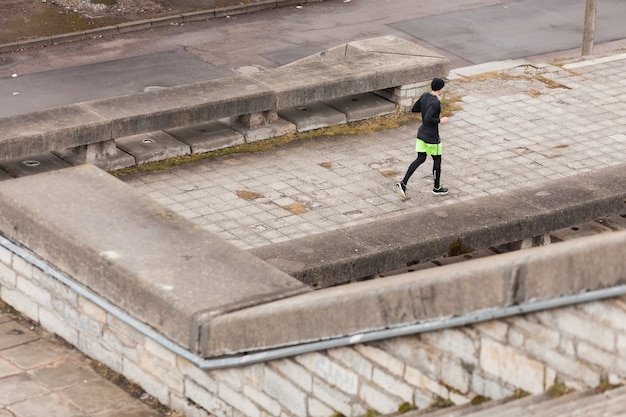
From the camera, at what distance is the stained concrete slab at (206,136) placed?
49.9 ft

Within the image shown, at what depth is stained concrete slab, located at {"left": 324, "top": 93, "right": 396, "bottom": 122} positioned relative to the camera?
16.5 meters

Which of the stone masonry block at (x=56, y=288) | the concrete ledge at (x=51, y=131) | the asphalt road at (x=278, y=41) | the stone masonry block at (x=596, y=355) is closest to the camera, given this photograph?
the stone masonry block at (x=596, y=355)

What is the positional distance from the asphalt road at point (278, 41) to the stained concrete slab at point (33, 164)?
4982 millimetres

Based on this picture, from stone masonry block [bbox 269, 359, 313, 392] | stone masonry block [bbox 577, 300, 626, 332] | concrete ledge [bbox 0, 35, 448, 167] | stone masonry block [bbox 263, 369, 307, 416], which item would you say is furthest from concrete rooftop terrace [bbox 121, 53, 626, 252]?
stone masonry block [bbox 577, 300, 626, 332]

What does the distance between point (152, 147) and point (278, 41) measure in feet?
26.2

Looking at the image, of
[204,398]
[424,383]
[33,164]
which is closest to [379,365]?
[424,383]

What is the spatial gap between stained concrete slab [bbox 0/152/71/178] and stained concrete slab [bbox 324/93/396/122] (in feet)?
12.5

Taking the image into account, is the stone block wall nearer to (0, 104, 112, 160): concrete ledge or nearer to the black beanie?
(0, 104, 112, 160): concrete ledge

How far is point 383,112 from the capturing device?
1667 cm

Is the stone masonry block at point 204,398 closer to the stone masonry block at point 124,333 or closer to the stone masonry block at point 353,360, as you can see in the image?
the stone masonry block at point 124,333

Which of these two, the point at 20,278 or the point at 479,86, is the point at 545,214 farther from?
the point at 479,86

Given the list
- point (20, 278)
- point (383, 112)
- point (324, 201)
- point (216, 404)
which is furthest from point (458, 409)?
point (383, 112)

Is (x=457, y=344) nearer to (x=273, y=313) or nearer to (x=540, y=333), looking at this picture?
(x=540, y=333)

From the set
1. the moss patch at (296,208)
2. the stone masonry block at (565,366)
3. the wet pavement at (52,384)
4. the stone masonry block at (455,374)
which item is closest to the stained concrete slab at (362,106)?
the moss patch at (296,208)
